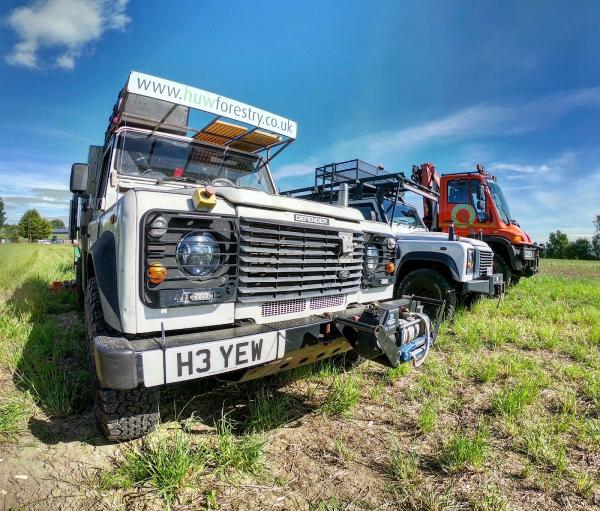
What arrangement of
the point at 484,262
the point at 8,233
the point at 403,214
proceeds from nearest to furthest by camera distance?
the point at 484,262
the point at 403,214
the point at 8,233

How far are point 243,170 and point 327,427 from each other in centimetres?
270

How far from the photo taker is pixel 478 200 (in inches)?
331

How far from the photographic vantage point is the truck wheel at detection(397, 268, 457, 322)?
5.46 metres

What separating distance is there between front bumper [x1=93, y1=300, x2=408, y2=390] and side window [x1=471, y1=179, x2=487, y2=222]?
665 centimetres

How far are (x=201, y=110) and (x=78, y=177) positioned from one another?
4.24 feet

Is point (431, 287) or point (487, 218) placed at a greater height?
point (487, 218)

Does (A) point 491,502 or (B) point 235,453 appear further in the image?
(B) point 235,453

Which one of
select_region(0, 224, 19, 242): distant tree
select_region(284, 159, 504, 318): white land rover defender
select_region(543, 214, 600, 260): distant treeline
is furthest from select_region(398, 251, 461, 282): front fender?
select_region(543, 214, 600, 260): distant treeline

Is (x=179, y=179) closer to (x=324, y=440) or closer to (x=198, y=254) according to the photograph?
(x=198, y=254)

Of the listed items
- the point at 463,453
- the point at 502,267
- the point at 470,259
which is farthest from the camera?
the point at 502,267

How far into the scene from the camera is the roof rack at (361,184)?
6.54 meters

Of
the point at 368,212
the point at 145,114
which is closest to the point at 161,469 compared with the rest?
the point at 145,114

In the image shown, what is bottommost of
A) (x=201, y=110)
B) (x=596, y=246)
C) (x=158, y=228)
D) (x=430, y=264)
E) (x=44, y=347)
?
(x=44, y=347)

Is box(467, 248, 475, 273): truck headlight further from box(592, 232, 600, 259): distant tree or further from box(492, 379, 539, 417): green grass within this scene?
box(592, 232, 600, 259): distant tree
